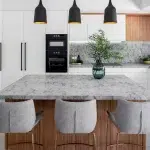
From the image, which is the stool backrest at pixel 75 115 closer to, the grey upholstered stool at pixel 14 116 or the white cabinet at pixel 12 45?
the grey upholstered stool at pixel 14 116

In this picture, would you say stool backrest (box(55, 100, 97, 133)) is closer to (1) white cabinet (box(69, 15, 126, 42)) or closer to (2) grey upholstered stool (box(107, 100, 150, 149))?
(2) grey upholstered stool (box(107, 100, 150, 149))

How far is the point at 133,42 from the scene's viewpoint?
7.17 metres

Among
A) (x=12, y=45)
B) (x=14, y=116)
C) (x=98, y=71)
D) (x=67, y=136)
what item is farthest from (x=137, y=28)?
(x=14, y=116)

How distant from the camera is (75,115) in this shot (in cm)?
Result: 274

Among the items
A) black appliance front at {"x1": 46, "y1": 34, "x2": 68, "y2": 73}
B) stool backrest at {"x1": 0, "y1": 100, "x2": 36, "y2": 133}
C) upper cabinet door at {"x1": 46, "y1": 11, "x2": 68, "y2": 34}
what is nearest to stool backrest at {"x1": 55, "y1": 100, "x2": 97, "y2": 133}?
stool backrest at {"x1": 0, "y1": 100, "x2": 36, "y2": 133}

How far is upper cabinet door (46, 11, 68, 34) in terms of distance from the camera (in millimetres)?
6176

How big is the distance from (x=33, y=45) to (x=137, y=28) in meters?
2.48

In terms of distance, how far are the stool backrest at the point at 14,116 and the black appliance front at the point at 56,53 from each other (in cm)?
349

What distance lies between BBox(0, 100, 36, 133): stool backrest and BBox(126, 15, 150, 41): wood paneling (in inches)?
179

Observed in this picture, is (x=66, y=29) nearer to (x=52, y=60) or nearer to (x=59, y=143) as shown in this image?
(x=52, y=60)

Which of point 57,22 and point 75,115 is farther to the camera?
point 57,22

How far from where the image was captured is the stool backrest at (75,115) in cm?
274

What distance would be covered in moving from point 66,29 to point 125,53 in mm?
1785

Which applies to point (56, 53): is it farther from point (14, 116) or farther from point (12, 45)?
point (14, 116)
